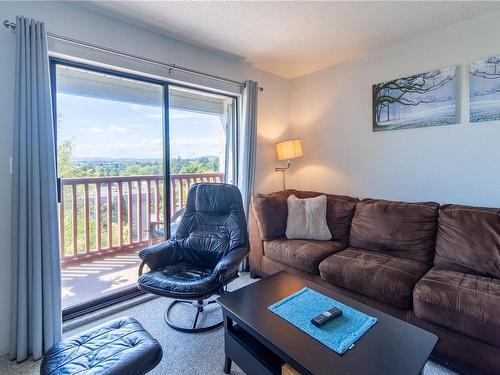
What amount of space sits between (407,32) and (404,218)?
1.70 meters

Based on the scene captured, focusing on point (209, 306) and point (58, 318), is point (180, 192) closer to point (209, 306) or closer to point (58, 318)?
point (209, 306)

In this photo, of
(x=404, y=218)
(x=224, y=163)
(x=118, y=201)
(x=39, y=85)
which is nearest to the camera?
(x=39, y=85)

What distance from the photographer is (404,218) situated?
90.7 inches

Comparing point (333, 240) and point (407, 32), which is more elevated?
point (407, 32)

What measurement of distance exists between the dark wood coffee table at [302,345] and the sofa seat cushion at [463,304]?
14.9 inches

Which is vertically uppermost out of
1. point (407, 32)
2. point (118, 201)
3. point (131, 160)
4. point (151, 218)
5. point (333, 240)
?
point (407, 32)

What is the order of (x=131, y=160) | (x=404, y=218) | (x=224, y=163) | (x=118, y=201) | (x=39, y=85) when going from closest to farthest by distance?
(x=39, y=85) → (x=404, y=218) → (x=131, y=160) → (x=118, y=201) → (x=224, y=163)

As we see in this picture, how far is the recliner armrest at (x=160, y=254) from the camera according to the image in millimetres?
2076

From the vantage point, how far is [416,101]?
2.52 m

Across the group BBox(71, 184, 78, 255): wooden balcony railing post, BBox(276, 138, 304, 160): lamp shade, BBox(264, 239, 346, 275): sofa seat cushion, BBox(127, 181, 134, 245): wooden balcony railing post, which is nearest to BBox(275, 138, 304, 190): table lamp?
BBox(276, 138, 304, 160): lamp shade

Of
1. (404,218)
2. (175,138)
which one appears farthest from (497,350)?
(175,138)

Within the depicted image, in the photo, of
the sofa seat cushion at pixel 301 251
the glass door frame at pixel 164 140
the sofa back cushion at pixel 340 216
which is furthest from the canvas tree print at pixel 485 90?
the glass door frame at pixel 164 140

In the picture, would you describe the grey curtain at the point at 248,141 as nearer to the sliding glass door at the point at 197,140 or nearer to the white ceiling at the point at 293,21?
the sliding glass door at the point at 197,140

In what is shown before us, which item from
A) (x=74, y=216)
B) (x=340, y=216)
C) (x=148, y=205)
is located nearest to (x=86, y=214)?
(x=74, y=216)
